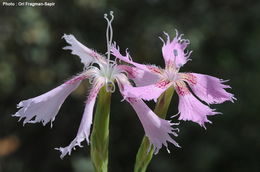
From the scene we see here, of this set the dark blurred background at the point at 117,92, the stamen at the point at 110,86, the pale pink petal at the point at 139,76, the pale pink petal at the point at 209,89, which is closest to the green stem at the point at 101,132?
the stamen at the point at 110,86

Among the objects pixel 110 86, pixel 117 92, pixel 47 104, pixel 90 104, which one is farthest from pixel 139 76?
pixel 117 92

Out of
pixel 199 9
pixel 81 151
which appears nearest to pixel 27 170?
pixel 81 151

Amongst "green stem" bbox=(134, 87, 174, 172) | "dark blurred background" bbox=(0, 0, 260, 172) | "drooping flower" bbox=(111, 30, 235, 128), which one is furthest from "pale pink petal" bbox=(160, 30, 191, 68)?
"dark blurred background" bbox=(0, 0, 260, 172)

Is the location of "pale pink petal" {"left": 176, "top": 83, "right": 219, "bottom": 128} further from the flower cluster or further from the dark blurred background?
the dark blurred background

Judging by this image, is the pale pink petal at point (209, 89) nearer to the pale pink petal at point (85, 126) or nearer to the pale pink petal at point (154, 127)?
the pale pink petal at point (154, 127)

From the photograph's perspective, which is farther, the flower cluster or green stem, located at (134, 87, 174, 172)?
green stem, located at (134, 87, 174, 172)

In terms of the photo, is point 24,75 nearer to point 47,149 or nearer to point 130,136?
point 47,149

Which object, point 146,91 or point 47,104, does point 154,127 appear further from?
point 47,104
